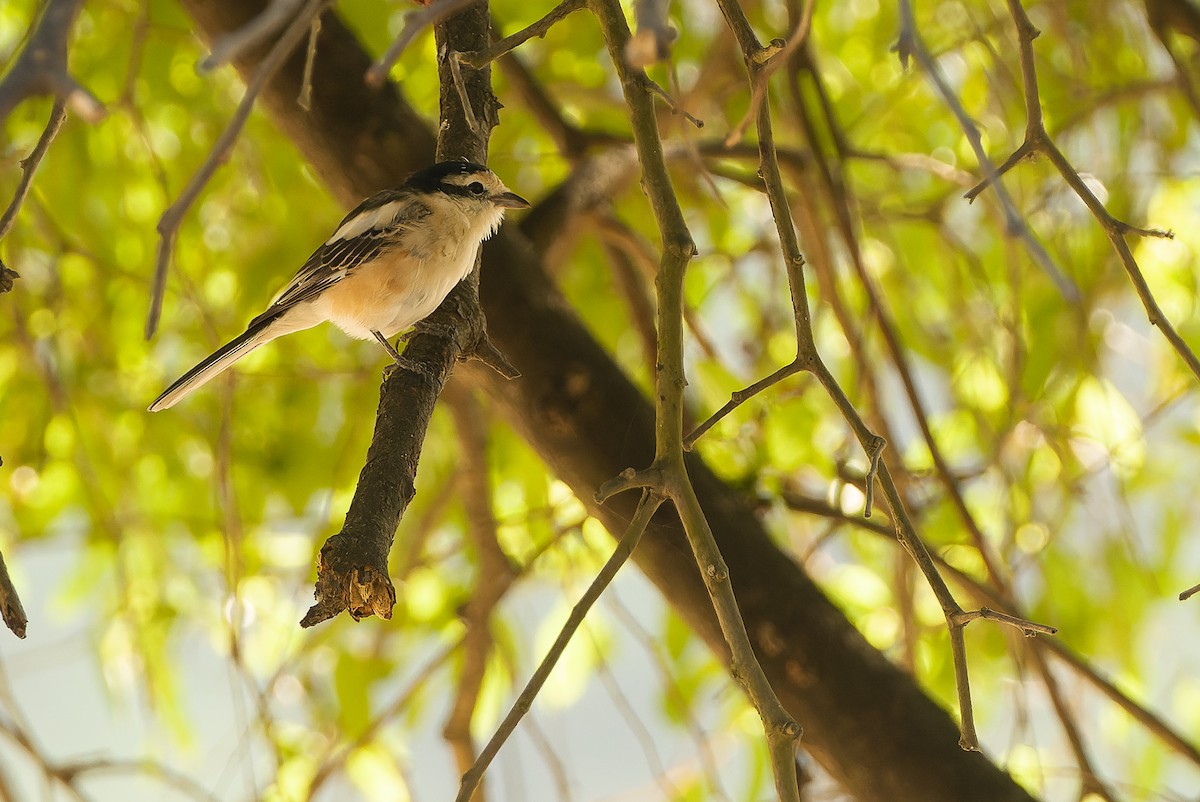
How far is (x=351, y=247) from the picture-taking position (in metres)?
2.41

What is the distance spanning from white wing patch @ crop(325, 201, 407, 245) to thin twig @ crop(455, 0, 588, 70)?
755mm

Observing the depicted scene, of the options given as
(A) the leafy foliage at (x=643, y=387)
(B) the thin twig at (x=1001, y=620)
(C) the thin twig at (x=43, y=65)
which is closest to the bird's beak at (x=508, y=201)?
(A) the leafy foliage at (x=643, y=387)

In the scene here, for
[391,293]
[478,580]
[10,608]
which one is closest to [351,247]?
[391,293]

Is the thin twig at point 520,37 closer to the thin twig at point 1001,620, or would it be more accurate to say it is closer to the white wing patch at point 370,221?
the white wing patch at point 370,221

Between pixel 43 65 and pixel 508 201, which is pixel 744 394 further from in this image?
pixel 508 201

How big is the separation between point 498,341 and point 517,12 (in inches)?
46.3

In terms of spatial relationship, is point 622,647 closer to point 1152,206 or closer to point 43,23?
point 1152,206

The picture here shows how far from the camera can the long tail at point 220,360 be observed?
2123 millimetres

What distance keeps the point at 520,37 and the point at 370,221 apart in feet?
3.02

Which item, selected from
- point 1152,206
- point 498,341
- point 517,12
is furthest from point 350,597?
point 1152,206

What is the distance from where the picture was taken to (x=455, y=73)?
59.2 inches

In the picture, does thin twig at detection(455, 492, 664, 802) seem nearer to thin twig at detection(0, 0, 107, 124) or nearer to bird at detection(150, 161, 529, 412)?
thin twig at detection(0, 0, 107, 124)

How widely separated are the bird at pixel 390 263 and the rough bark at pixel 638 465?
0.07 m

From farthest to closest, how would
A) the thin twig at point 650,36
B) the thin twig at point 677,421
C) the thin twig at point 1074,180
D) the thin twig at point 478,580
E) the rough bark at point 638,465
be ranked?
the thin twig at point 478,580 < the rough bark at point 638,465 < the thin twig at point 1074,180 < the thin twig at point 677,421 < the thin twig at point 650,36
